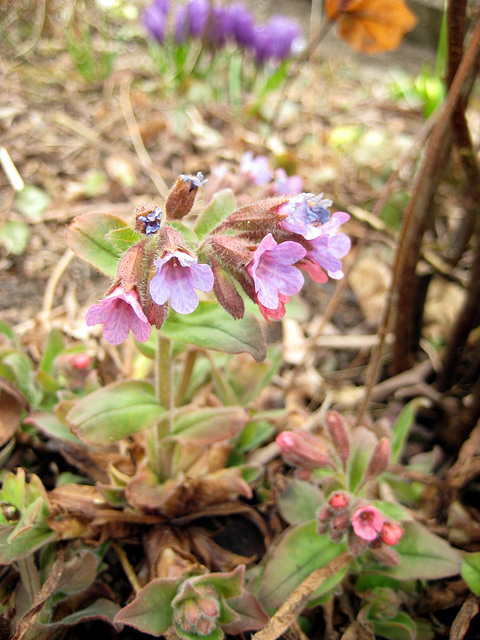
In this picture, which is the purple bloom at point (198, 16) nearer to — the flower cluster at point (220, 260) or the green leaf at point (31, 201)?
the green leaf at point (31, 201)

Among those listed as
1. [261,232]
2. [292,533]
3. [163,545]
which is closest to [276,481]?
[292,533]

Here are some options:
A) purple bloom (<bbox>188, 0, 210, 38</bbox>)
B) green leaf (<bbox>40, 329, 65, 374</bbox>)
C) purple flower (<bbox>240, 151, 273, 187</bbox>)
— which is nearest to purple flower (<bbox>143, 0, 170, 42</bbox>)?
purple bloom (<bbox>188, 0, 210, 38</bbox>)

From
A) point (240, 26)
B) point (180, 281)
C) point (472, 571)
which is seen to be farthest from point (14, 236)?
point (240, 26)

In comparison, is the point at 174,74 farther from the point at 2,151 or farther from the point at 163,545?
the point at 163,545

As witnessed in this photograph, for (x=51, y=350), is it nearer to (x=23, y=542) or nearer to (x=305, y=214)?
(x=23, y=542)

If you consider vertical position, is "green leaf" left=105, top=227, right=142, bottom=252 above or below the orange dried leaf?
below

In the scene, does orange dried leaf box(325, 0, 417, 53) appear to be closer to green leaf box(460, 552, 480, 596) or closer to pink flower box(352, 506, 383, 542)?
pink flower box(352, 506, 383, 542)

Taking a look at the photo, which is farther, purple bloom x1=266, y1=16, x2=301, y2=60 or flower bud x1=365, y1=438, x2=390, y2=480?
purple bloom x1=266, y1=16, x2=301, y2=60
